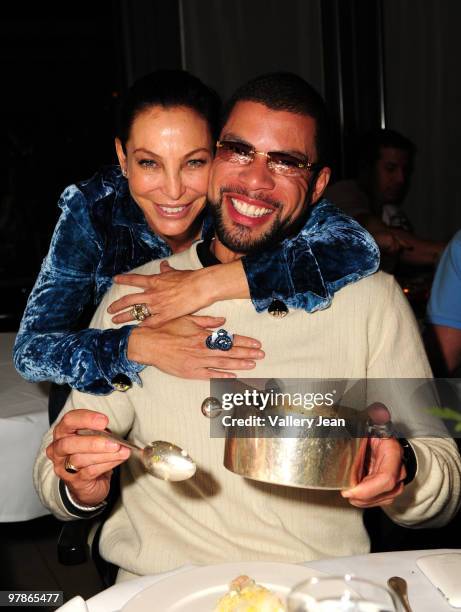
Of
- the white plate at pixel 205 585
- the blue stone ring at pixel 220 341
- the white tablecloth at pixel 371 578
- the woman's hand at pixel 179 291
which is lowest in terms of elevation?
the white tablecloth at pixel 371 578

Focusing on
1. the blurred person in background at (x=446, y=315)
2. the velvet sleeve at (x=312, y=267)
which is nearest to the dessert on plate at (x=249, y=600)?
the velvet sleeve at (x=312, y=267)

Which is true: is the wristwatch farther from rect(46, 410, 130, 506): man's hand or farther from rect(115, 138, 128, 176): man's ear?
rect(115, 138, 128, 176): man's ear

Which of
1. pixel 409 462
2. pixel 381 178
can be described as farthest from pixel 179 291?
pixel 381 178

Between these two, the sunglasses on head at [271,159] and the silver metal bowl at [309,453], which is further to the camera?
the sunglasses on head at [271,159]

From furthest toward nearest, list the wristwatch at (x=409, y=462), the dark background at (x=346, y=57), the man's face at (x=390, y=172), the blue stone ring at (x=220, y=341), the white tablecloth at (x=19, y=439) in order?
Result: the dark background at (x=346, y=57) < the man's face at (x=390, y=172) < the white tablecloth at (x=19, y=439) < the blue stone ring at (x=220, y=341) < the wristwatch at (x=409, y=462)

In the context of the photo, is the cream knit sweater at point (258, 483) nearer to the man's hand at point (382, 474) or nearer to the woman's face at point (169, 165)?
the man's hand at point (382, 474)

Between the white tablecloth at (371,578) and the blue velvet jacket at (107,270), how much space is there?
578 millimetres

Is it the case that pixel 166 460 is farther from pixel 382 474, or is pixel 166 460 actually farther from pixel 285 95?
pixel 285 95

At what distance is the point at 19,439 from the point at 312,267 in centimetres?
130

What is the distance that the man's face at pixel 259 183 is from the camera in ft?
5.39

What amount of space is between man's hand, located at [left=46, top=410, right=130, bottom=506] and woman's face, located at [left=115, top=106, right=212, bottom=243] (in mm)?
776

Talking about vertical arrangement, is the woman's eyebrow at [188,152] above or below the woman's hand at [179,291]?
above

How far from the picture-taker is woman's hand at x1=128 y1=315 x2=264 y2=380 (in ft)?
5.11

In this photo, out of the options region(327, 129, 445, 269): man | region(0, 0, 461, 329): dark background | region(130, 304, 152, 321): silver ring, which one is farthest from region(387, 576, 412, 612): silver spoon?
region(0, 0, 461, 329): dark background
